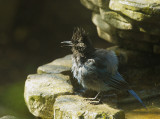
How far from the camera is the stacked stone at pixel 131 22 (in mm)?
4264

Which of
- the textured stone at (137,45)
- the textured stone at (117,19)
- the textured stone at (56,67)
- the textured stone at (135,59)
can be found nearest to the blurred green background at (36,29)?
the textured stone at (137,45)

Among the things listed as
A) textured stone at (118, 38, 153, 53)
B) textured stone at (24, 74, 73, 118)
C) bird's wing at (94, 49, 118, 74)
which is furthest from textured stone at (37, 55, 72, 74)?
textured stone at (118, 38, 153, 53)

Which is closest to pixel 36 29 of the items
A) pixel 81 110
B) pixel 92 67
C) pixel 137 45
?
pixel 137 45

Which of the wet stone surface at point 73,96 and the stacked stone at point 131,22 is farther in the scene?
the stacked stone at point 131,22

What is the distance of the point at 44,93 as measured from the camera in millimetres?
4328

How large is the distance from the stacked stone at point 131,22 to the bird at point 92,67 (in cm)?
69

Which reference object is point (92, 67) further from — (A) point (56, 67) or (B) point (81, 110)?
(A) point (56, 67)

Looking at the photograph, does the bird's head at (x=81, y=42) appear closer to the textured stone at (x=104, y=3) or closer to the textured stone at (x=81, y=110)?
the textured stone at (x=81, y=110)

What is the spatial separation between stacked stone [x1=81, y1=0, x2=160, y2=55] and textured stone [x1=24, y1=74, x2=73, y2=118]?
1.35m

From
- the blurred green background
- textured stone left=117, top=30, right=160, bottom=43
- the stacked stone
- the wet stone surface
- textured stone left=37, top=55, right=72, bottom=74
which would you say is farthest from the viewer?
the blurred green background

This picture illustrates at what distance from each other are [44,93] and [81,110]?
0.81 metres

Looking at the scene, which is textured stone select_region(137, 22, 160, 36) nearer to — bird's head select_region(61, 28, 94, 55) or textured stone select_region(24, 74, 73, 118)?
bird's head select_region(61, 28, 94, 55)

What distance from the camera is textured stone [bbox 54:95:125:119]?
142 inches

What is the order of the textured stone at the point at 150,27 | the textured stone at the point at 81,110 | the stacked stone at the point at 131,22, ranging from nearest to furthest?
the textured stone at the point at 81,110, the stacked stone at the point at 131,22, the textured stone at the point at 150,27
